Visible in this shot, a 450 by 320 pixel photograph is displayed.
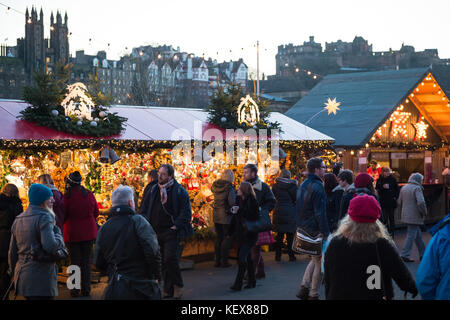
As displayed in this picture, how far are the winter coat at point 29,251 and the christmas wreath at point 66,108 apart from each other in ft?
13.9

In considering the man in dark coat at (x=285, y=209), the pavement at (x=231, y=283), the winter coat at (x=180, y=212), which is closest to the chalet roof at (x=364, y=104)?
the man in dark coat at (x=285, y=209)

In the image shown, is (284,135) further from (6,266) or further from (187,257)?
(6,266)

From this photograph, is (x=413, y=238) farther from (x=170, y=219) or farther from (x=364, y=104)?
(x=364, y=104)

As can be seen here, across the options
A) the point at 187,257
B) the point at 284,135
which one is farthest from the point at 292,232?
the point at 284,135

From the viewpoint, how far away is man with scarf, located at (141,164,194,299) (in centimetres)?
792

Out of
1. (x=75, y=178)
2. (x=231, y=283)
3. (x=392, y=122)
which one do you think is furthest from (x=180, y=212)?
(x=392, y=122)

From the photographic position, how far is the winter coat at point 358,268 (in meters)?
4.34

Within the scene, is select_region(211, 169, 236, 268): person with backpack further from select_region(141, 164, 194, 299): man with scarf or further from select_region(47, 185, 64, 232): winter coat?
select_region(47, 185, 64, 232): winter coat

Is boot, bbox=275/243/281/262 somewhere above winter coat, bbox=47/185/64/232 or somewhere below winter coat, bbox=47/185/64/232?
below

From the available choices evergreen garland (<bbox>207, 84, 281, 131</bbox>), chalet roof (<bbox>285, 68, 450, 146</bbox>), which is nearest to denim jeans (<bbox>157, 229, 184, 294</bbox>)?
evergreen garland (<bbox>207, 84, 281, 131</bbox>)

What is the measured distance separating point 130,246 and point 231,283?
4363 millimetres

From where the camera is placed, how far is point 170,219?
7.98 metres

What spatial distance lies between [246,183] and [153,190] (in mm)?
1328
